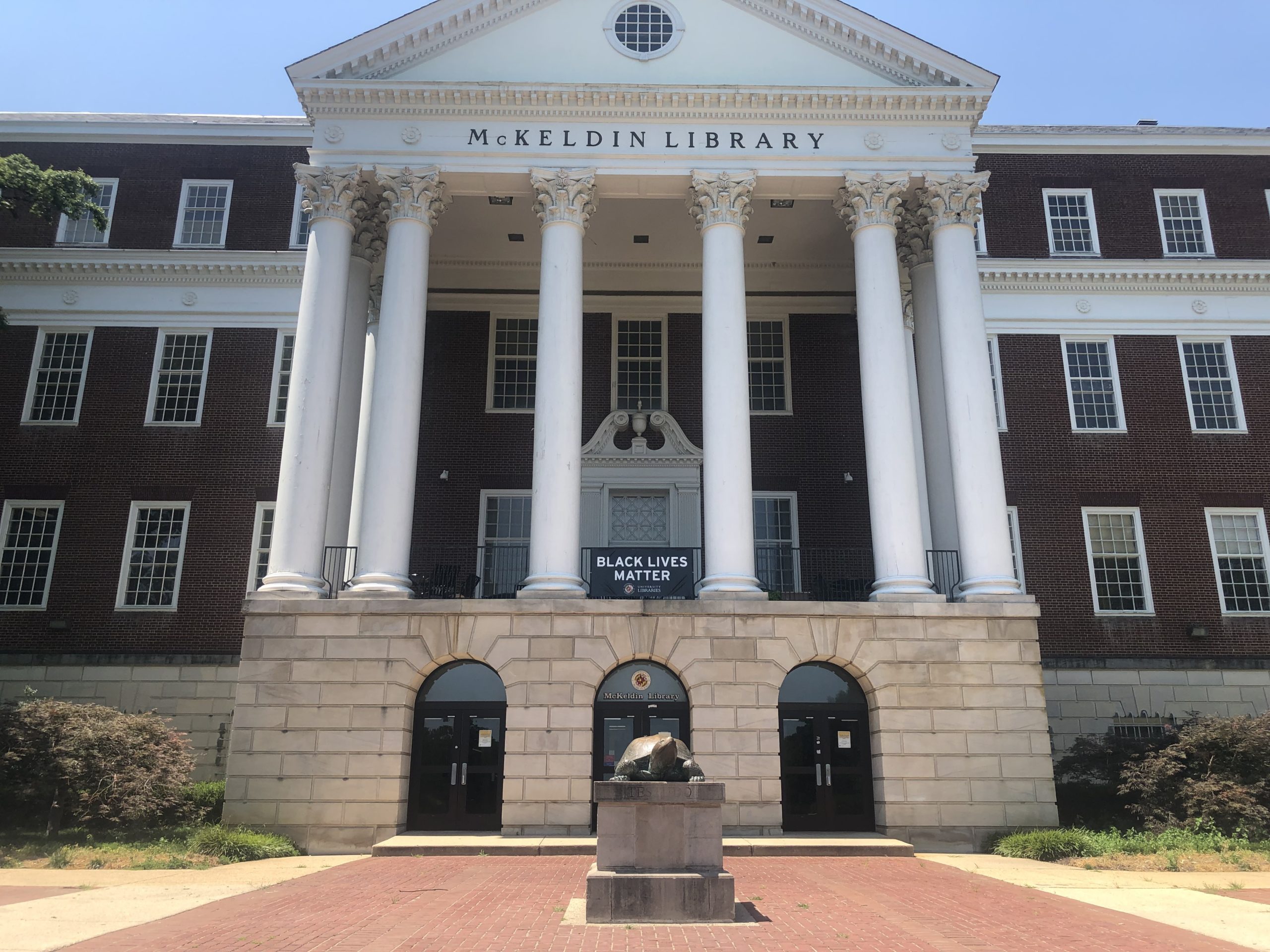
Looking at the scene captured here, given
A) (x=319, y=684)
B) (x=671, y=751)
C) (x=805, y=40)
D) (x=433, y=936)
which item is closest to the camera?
(x=433, y=936)

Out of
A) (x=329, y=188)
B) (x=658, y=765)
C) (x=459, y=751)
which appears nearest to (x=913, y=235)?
(x=329, y=188)

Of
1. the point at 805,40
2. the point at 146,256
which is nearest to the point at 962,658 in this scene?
the point at 805,40

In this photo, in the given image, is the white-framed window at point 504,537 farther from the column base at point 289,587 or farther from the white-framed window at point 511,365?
the column base at point 289,587

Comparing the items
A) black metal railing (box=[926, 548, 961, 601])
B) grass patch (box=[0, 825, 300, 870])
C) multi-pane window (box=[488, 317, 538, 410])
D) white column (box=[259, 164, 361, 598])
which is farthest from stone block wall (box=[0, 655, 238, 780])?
black metal railing (box=[926, 548, 961, 601])

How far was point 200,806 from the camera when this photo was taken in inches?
891

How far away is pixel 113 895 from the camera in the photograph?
1370 cm

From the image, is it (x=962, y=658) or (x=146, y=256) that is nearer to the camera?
(x=962, y=658)

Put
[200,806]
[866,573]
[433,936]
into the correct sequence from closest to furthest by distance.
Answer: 1. [433,936]
2. [200,806]
3. [866,573]

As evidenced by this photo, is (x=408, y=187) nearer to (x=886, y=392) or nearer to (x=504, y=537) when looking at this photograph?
(x=504, y=537)

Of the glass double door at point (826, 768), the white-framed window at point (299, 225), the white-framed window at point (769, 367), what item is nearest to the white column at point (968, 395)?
the glass double door at point (826, 768)

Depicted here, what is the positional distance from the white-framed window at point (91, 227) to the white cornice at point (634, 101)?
1102 centimetres

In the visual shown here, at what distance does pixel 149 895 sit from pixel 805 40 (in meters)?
22.8

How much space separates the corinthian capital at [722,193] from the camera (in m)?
23.6

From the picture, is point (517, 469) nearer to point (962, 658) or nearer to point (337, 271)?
point (337, 271)
